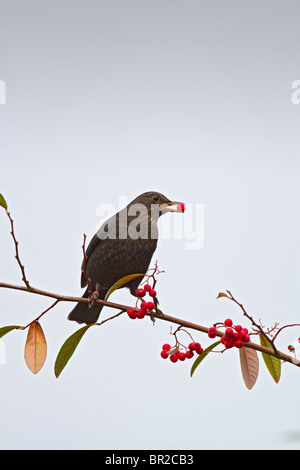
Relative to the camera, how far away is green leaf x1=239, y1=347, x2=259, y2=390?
0.90 metres

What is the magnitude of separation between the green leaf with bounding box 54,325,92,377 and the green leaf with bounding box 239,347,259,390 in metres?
0.31

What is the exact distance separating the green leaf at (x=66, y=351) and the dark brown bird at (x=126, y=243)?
0.98 feet

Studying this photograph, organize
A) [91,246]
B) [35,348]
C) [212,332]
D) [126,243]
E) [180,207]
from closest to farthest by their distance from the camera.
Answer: [212,332], [35,348], [180,207], [126,243], [91,246]

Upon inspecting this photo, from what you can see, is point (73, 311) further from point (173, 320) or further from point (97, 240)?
point (173, 320)

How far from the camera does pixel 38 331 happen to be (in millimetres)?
861

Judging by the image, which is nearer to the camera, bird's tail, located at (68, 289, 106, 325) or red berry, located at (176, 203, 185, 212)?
red berry, located at (176, 203, 185, 212)

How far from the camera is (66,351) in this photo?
0.89 meters

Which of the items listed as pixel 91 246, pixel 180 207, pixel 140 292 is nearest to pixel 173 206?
pixel 180 207

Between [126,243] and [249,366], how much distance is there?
0.47 m

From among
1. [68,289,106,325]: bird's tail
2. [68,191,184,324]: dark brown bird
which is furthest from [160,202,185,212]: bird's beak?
[68,289,106,325]: bird's tail

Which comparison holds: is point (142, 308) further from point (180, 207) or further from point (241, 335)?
point (180, 207)

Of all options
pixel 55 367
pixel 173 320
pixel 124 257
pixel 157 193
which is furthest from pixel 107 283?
pixel 173 320

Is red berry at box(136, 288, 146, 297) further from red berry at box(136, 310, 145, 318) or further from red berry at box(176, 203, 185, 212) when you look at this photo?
red berry at box(176, 203, 185, 212)

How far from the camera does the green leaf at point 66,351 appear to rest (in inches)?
34.7
